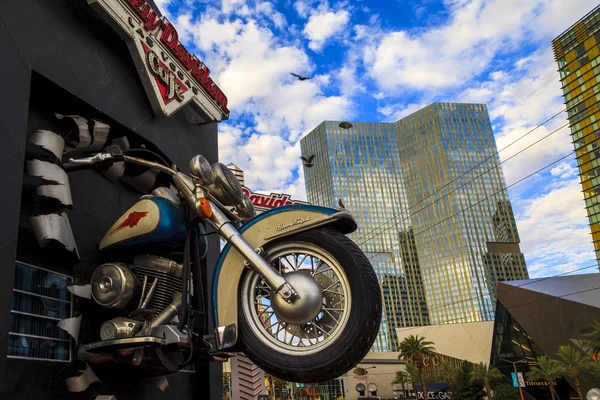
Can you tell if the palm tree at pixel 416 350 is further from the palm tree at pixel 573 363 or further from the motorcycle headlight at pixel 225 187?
the motorcycle headlight at pixel 225 187

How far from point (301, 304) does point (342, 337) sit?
1.68ft

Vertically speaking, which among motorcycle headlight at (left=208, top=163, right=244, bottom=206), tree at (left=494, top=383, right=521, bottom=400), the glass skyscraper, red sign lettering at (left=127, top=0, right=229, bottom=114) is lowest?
tree at (left=494, top=383, right=521, bottom=400)

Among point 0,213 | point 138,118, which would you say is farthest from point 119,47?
point 0,213

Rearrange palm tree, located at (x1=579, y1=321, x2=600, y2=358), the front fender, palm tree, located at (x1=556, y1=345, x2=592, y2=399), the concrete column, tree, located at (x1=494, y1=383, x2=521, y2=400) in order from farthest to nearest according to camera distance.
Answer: tree, located at (x1=494, y1=383, x2=521, y2=400), palm tree, located at (x1=556, y1=345, x2=592, y2=399), palm tree, located at (x1=579, y1=321, x2=600, y2=358), the concrete column, the front fender

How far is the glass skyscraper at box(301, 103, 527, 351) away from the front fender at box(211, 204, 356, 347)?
4463 inches

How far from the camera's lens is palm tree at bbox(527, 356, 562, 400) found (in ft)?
124

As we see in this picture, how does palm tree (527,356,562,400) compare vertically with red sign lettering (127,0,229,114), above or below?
below

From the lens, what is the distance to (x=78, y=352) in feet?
20.8

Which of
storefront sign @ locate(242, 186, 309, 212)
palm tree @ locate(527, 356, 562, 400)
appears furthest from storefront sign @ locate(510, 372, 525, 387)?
storefront sign @ locate(242, 186, 309, 212)

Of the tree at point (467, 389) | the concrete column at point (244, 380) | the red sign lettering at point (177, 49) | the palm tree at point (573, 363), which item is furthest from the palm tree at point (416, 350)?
the red sign lettering at point (177, 49)

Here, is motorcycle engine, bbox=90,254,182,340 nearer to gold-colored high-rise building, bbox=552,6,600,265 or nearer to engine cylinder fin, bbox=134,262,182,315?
engine cylinder fin, bbox=134,262,182,315

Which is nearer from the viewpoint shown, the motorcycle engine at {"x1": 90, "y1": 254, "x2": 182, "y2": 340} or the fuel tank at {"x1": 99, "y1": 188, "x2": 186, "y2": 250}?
the motorcycle engine at {"x1": 90, "y1": 254, "x2": 182, "y2": 340}

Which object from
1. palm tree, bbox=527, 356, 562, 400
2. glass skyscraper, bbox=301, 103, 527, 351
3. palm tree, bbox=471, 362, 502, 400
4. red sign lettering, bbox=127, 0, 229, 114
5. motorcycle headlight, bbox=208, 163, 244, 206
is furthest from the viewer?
glass skyscraper, bbox=301, 103, 527, 351

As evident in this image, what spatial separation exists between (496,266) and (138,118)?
415 feet
